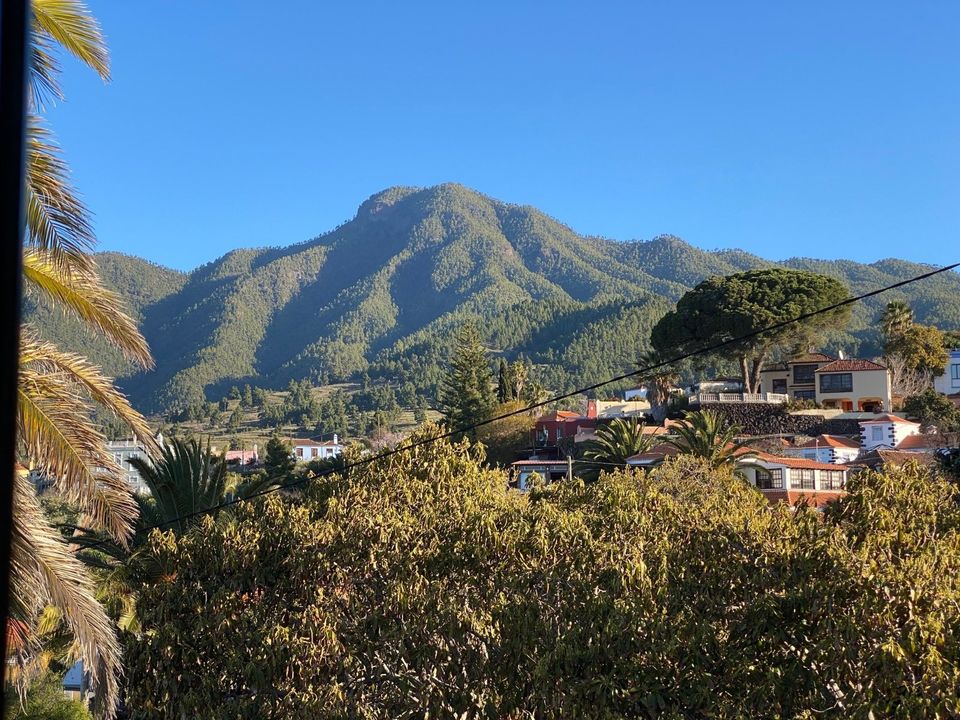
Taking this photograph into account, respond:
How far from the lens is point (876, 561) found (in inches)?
443

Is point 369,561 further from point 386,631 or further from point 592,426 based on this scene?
point 592,426

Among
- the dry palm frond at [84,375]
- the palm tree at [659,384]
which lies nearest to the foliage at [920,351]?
the palm tree at [659,384]

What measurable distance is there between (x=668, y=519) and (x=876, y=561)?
371cm

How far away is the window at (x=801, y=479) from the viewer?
1505 inches

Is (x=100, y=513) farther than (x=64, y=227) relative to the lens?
Yes

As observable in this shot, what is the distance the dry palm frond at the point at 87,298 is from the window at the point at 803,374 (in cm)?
5455

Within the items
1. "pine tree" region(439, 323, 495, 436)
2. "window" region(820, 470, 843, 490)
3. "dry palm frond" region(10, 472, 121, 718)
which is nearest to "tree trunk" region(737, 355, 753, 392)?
"pine tree" region(439, 323, 495, 436)

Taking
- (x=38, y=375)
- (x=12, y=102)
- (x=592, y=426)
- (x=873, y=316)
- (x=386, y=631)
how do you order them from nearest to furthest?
1. (x=12, y=102)
2. (x=38, y=375)
3. (x=386, y=631)
4. (x=592, y=426)
5. (x=873, y=316)

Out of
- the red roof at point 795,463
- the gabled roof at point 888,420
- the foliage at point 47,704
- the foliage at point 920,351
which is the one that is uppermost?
the foliage at point 920,351

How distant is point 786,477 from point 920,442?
1186 cm

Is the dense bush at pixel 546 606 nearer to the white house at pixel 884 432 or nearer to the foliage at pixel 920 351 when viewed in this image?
the white house at pixel 884 432

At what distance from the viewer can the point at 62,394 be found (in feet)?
28.3

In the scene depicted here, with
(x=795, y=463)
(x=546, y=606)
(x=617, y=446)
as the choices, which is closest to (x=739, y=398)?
(x=617, y=446)

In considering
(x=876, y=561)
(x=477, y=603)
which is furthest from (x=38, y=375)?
(x=876, y=561)
